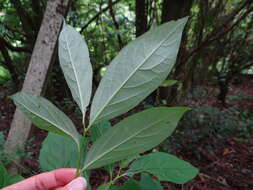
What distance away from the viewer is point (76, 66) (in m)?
0.28

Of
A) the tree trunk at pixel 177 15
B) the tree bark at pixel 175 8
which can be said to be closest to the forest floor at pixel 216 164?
the tree trunk at pixel 177 15

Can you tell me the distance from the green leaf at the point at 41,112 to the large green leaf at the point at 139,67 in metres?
0.06

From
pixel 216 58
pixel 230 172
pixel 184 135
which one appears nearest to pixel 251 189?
pixel 230 172

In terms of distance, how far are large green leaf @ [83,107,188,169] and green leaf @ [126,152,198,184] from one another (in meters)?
0.22

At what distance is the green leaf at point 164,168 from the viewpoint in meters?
0.46

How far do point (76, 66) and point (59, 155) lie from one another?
0.99 feet

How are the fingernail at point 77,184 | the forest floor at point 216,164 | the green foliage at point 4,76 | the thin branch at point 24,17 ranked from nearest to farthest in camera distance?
the fingernail at point 77,184 → the forest floor at point 216,164 → the thin branch at point 24,17 → the green foliage at point 4,76

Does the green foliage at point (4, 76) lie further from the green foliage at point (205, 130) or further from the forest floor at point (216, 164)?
the green foliage at point (205, 130)

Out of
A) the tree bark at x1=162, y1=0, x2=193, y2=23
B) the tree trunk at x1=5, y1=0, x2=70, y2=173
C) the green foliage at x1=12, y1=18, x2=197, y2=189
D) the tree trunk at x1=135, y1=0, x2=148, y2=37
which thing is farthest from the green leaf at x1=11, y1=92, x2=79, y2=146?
the tree trunk at x1=135, y1=0, x2=148, y2=37

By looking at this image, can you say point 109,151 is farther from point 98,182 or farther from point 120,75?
point 98,182

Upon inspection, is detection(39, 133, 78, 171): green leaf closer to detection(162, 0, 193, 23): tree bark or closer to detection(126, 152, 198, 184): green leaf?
detection(126, 152, 198, 184): green leaf

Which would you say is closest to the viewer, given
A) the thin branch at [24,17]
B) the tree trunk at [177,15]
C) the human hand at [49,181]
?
the human hand at [49,181]

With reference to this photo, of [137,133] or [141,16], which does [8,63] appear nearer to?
[141,16]

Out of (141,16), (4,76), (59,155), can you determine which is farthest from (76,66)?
(4,76)
